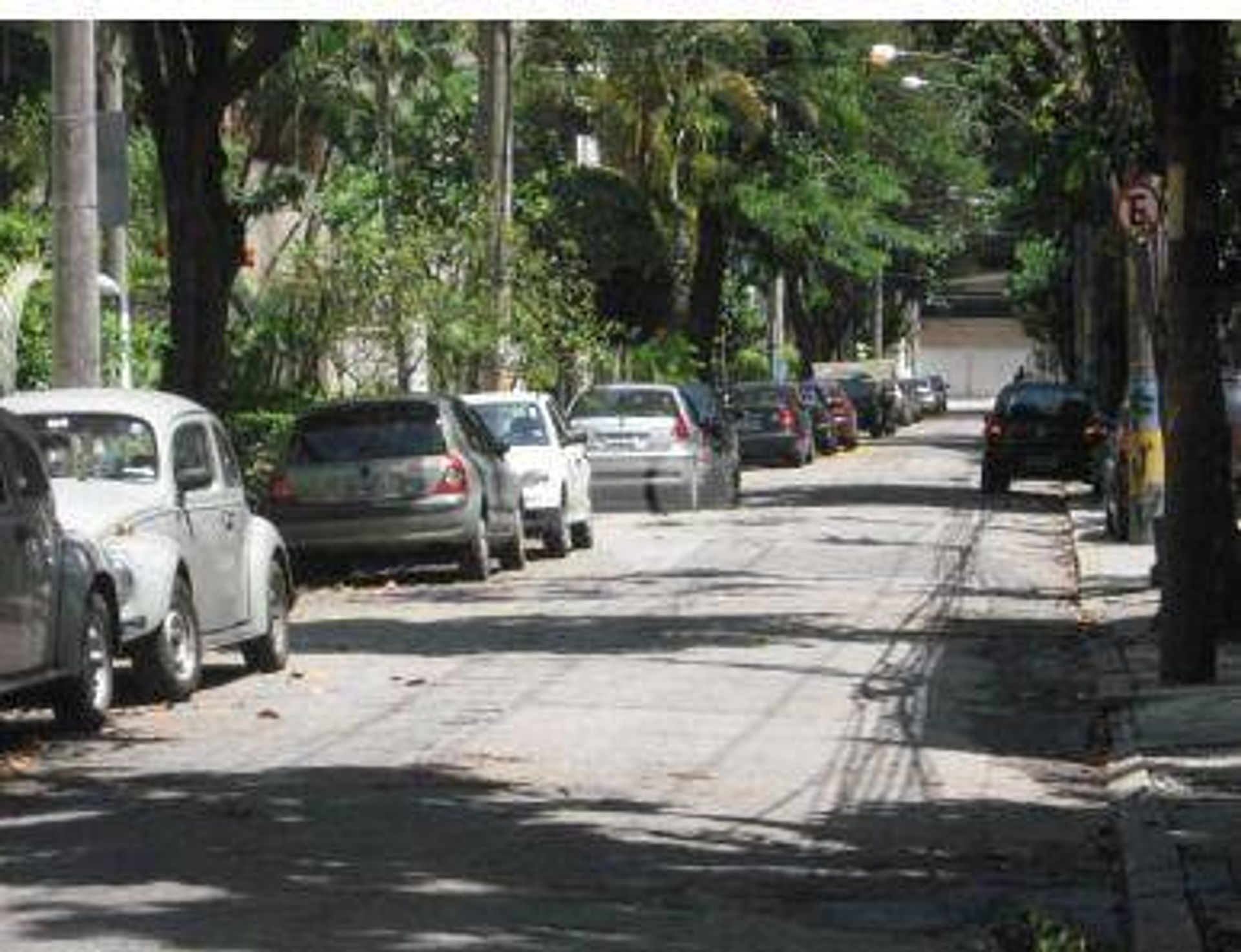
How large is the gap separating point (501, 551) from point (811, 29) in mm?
30414

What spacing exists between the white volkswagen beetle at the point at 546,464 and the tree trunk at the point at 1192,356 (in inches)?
443

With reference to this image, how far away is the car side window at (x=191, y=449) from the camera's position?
15.7 metres

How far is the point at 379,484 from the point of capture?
76.1 feet

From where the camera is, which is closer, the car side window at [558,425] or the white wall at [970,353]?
the car side window at [558,425]

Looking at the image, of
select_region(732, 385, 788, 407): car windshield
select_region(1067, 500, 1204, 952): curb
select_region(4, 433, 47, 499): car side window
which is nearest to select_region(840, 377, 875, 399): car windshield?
select_region(732, 385, 788, 407): car windshield

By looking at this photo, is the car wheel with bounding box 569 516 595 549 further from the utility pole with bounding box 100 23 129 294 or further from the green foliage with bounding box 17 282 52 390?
the green foliage with bounding box 17 282 52 390

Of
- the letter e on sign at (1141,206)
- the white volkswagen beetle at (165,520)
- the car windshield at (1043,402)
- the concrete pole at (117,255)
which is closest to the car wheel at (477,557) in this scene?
the concrete pole at (117,255)

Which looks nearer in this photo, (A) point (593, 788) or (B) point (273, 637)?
(A) point (593, 788)

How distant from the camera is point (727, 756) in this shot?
42.7ft

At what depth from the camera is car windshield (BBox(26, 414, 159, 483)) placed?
607 inches

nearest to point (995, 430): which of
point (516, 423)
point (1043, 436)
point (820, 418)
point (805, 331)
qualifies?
point (1043, 436)

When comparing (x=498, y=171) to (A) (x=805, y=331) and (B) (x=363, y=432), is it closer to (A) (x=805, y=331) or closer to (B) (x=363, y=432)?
(B) (x=363, y=432)

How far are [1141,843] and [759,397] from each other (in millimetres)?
41302

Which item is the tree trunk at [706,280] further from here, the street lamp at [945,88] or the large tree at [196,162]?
the large tree at [196,162]
